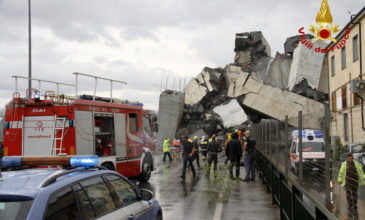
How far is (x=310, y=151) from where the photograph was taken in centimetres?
632

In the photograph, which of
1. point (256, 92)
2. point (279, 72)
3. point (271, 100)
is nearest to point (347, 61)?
point (271, 100)

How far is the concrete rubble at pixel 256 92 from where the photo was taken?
35062mm

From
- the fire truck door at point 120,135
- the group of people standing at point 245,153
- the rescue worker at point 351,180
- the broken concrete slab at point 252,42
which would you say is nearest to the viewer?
the rescue worker at point 351,180

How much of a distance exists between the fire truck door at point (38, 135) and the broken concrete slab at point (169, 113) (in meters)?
26.9

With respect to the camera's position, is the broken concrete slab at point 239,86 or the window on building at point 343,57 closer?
the window on building at point 343,57

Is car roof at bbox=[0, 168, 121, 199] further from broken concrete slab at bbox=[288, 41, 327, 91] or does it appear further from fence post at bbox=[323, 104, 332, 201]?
broken concrete slab at bbox=[288, 41, 327, 91]

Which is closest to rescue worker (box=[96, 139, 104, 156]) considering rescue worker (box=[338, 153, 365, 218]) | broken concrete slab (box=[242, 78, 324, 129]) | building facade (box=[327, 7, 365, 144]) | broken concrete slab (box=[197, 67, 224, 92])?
rescue worker (box=[338, 153, 365, 218])

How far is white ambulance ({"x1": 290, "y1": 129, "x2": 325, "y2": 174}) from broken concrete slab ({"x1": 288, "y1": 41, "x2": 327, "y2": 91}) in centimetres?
2875

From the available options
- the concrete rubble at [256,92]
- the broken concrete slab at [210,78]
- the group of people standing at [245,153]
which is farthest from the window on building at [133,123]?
the broken concrete slab at [210,78]

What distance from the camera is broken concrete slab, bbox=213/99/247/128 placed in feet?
119

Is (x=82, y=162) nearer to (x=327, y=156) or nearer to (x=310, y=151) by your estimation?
(x=327, y=156)

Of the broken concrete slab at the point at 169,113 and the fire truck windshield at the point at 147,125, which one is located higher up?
the broken concrete slab at the point at 169,113

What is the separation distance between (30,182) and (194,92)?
3785 centimetres

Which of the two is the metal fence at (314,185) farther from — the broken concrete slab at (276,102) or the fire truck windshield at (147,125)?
the broken concrete slab at (276,102)
